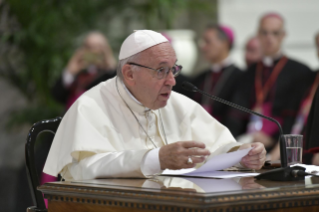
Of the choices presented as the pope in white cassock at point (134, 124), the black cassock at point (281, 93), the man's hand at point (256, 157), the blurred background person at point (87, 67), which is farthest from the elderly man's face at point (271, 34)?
the man's hand at point (256, 157)

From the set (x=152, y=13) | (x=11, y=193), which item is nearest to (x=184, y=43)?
(x=152, y=13)

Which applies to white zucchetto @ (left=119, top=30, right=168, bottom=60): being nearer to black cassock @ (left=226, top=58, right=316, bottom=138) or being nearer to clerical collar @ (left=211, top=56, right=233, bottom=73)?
black cassock @ (left=226, top=58, right=316, bottom=138)

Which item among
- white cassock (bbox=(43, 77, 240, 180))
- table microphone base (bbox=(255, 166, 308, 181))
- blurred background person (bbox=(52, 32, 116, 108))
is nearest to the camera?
table microphone base (bbox=(255, 166, 308, 181))

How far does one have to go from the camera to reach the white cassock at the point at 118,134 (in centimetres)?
257

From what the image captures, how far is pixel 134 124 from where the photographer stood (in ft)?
10.1

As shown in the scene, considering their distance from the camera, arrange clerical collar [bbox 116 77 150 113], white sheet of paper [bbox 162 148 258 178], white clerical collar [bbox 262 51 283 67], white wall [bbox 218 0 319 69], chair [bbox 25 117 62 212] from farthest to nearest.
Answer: white wall [bbox 218 0 319 69] → white clerical collar [bbox 262 51 283 67] → clerical collar [bbox 116 77 150 113] → chair [bbox 25 117 62 212] → white sheet of paper [bbox 162 148 258 178]

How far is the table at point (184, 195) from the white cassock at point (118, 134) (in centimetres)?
22

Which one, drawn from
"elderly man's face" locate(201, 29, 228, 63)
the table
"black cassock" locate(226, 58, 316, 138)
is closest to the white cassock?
the table

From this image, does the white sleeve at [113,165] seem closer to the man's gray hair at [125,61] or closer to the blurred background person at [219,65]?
the man's gray hair at [125,61]

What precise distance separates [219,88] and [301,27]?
242 centimetres

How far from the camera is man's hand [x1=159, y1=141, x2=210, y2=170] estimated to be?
225 centimetres

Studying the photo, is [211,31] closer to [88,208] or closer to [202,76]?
[202,76]

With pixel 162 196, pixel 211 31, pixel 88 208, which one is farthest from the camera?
pixel 211 31

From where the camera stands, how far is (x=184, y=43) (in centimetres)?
782
